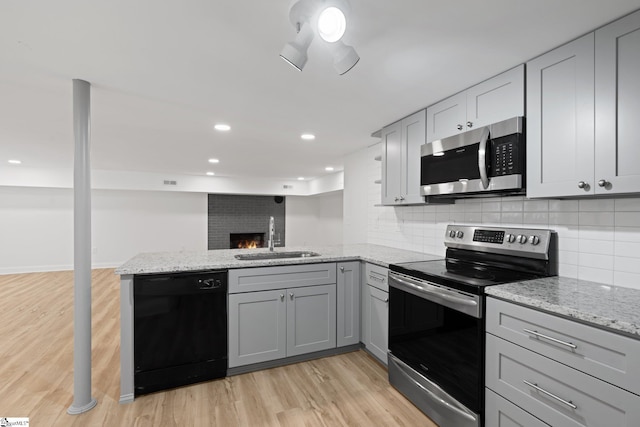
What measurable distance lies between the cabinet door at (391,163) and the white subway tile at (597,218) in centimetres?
139

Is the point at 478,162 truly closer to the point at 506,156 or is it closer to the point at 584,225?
the point at 506,156

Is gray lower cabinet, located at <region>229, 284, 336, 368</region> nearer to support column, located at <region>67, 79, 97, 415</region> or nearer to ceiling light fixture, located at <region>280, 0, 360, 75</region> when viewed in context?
support column, located at <region>67, 79, 97, 415</region>

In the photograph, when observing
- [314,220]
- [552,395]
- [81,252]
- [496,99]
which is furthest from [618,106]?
[314,220]

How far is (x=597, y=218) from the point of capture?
5.72 feet

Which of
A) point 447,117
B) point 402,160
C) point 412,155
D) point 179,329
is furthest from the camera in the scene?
point 402,160

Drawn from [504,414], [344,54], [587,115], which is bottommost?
[504,414]

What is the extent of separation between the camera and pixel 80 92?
212 centimetres

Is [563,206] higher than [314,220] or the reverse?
higher

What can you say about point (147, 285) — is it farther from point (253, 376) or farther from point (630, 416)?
point (630, 416)

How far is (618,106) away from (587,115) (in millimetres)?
123

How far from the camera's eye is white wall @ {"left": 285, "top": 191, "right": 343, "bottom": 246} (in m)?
8.64

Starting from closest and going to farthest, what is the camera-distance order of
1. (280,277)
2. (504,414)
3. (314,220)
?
(504,414) → (280,277) → (314,220)

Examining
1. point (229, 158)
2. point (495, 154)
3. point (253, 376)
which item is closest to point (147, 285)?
point (253, 376)

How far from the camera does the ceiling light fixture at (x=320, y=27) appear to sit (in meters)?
1.25
